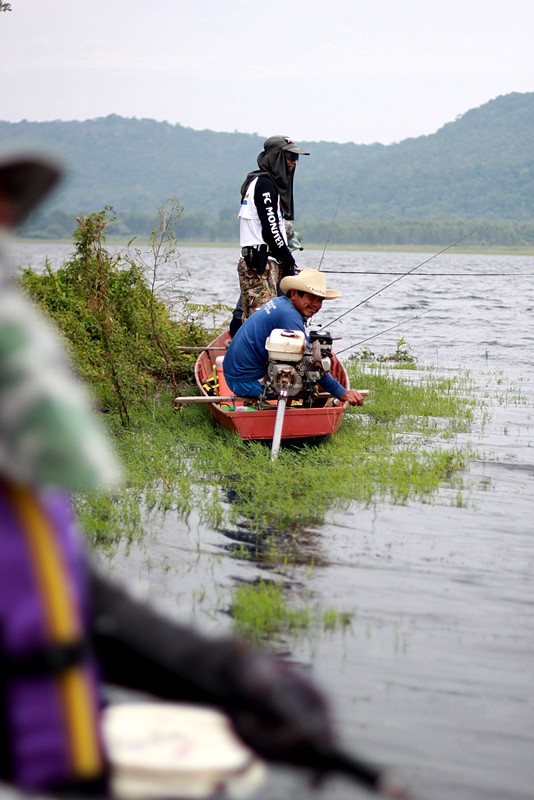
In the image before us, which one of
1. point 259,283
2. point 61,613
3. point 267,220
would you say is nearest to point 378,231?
point 259,283

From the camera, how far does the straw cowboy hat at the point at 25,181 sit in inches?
71.2

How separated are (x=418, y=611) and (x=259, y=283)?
7.05 m

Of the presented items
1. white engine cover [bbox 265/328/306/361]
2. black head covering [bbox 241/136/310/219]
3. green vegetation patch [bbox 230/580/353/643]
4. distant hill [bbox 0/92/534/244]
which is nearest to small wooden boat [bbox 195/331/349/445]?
white engine cover [bbox 265/328/306/361]

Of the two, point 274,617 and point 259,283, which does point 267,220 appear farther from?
point 274,617

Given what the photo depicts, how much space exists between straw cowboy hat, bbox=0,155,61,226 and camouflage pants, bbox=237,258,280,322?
10.6 m

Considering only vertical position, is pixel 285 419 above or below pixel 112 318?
below

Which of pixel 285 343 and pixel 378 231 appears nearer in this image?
pixel 285 343

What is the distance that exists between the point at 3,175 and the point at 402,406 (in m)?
12.1

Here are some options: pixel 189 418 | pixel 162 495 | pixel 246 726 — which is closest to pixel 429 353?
pixel 189 418

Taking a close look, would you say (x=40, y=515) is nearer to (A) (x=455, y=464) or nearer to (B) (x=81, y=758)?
(B) (x=81, y=758)

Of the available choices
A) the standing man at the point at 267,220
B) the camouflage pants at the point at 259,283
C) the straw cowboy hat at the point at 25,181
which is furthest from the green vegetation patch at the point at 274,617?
the camouflage pants at the point at 259,283

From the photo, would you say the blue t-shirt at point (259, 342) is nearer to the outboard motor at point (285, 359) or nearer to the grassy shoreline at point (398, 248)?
the outboard motor at point (285, 359)

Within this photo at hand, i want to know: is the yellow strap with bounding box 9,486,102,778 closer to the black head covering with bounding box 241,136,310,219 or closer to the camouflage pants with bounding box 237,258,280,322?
the black head covering with bounding box 241,136,310,219

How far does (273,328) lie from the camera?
33.7 ft
